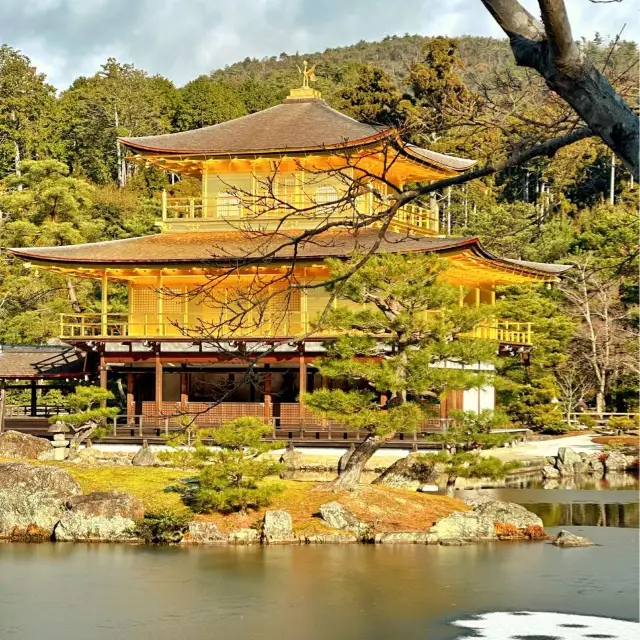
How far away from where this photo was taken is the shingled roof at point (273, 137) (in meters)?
30.6

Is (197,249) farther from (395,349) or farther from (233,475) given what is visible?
(233,475)

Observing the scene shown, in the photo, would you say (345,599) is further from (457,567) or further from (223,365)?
(223,365)

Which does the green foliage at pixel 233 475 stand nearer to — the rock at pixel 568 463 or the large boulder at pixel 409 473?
the large boulder at pixel 409 473

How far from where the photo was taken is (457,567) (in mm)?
14656

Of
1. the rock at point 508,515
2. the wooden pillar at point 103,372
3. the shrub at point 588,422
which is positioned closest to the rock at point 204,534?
the rock at point 508,515

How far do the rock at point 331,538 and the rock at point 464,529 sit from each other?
1.13 metres

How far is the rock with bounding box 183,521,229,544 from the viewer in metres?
16.6

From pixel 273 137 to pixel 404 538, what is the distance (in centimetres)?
1677

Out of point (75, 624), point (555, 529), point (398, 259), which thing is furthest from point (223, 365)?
point (75, 624)

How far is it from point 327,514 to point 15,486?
173 inches

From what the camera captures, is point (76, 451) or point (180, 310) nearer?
point (76, 451)

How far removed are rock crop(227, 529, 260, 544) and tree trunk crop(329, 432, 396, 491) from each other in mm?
2027

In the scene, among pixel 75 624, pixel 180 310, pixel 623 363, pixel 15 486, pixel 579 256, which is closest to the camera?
pixel 75 624

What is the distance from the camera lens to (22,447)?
2302 centimetres
